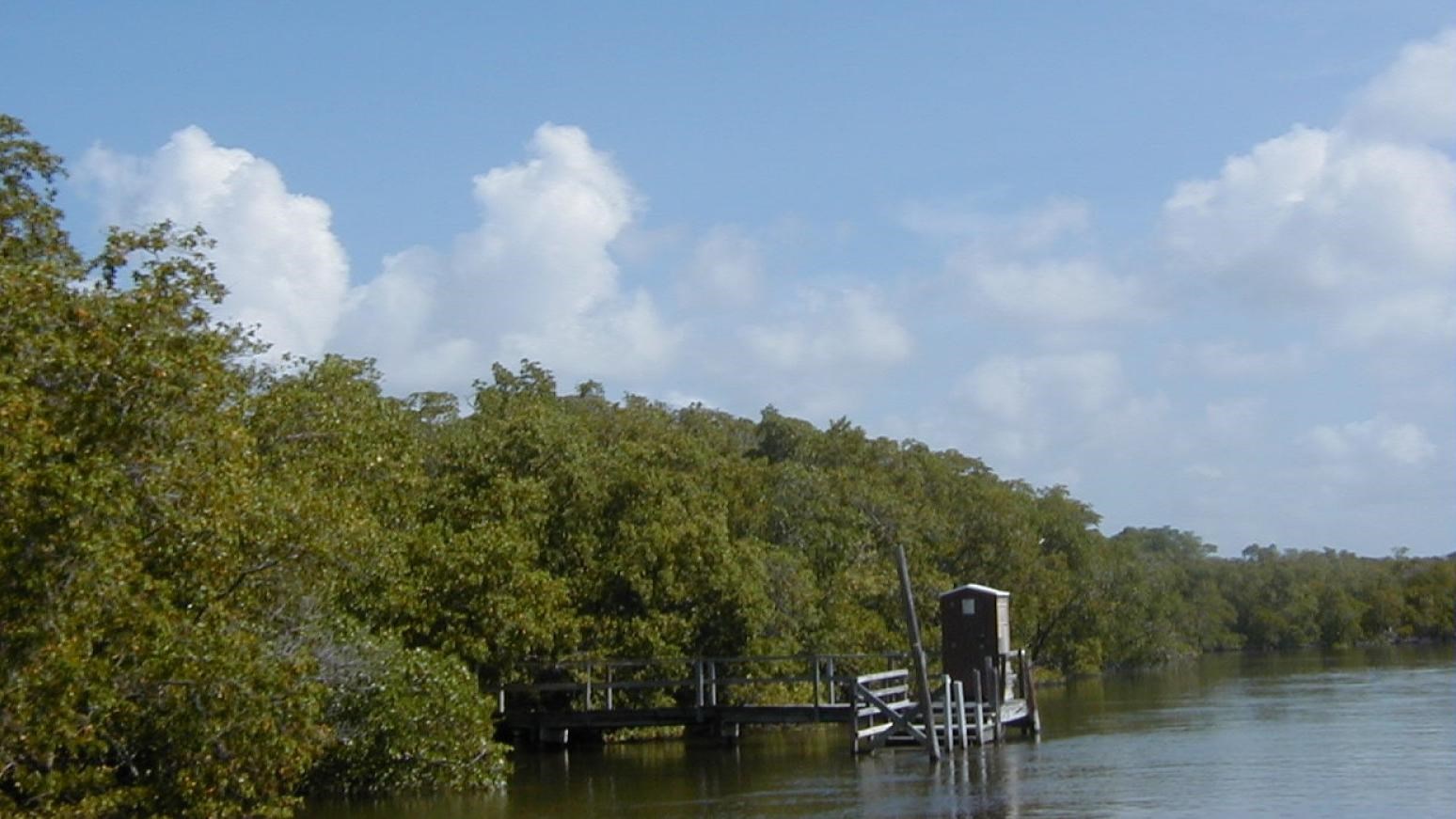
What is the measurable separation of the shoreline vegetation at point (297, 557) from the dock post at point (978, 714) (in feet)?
18.8

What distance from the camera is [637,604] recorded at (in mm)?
33188

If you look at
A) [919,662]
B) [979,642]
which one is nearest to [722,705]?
[979,642]

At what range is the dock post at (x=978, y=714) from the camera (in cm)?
2853

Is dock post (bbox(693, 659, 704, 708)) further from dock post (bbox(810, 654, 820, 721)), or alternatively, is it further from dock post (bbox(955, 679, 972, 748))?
dock post (bbox(955, 679, 972, 748))

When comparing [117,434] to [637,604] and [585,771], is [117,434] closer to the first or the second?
[585,771]

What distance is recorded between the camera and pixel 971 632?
3095cm

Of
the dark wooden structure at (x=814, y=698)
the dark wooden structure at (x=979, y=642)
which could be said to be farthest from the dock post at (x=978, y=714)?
the dark wooden structure at (x=979, y=642)

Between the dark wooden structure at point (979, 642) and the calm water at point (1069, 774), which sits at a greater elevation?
the dark wooden structure at point (979, 642)

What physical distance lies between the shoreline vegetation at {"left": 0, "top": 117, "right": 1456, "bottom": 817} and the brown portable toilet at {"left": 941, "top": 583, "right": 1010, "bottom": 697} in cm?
464

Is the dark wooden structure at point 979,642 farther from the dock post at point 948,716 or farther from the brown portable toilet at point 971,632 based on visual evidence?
the dock post at point 948,716

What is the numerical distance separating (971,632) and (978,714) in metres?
2.68

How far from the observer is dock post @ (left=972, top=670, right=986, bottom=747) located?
93.6 feet

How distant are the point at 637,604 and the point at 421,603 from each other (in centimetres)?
781

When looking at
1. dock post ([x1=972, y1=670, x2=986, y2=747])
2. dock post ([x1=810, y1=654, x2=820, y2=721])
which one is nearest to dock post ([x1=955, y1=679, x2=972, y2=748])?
dock post ([x1=972, y1=670, x2=986, y2=747])
